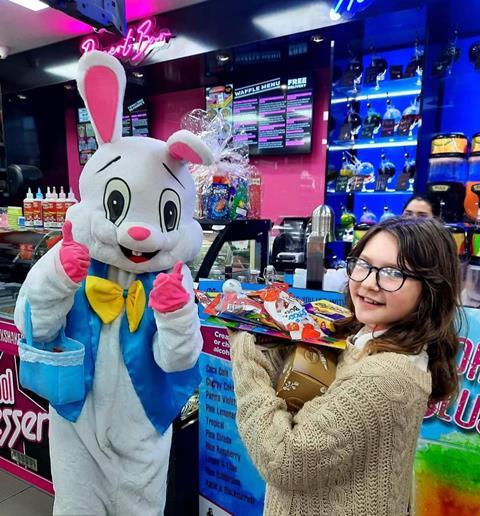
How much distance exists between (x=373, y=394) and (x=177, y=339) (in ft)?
1.81

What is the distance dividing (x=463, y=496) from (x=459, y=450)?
0.18m

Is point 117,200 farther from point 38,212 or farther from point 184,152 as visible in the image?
point 38,212

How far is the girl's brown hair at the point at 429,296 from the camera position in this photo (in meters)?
0.84

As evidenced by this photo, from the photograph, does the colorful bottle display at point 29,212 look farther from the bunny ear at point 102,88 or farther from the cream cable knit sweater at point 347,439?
the cream cable knit sweater at point 347,439

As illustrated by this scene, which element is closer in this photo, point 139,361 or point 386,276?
point 386,276

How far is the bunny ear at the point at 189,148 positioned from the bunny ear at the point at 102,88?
19cm

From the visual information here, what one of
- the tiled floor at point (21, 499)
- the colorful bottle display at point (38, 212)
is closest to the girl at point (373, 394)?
the tiled floor at point (21, 499)

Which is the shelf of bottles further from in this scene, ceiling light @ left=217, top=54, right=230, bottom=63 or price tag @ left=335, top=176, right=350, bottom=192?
ceiling light @ left=217, top=54, right=230, bottom=63

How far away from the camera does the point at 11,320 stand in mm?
2107

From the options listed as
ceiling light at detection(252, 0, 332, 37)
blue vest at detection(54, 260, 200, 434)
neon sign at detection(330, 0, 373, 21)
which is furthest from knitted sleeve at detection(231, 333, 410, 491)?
ceiling light at detection(252, 0, 332, 37)

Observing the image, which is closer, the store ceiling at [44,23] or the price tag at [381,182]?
the price tag at [381,182]

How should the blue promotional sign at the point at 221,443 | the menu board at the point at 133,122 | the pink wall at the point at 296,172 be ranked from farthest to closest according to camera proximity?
the menu board at the point at 133,122 < the pink wall at the point at 296,172 < the blue promotional sign at the point at 221,443

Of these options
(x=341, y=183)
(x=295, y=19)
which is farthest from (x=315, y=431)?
(x=295, y=19)

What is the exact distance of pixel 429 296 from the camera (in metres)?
0.85
